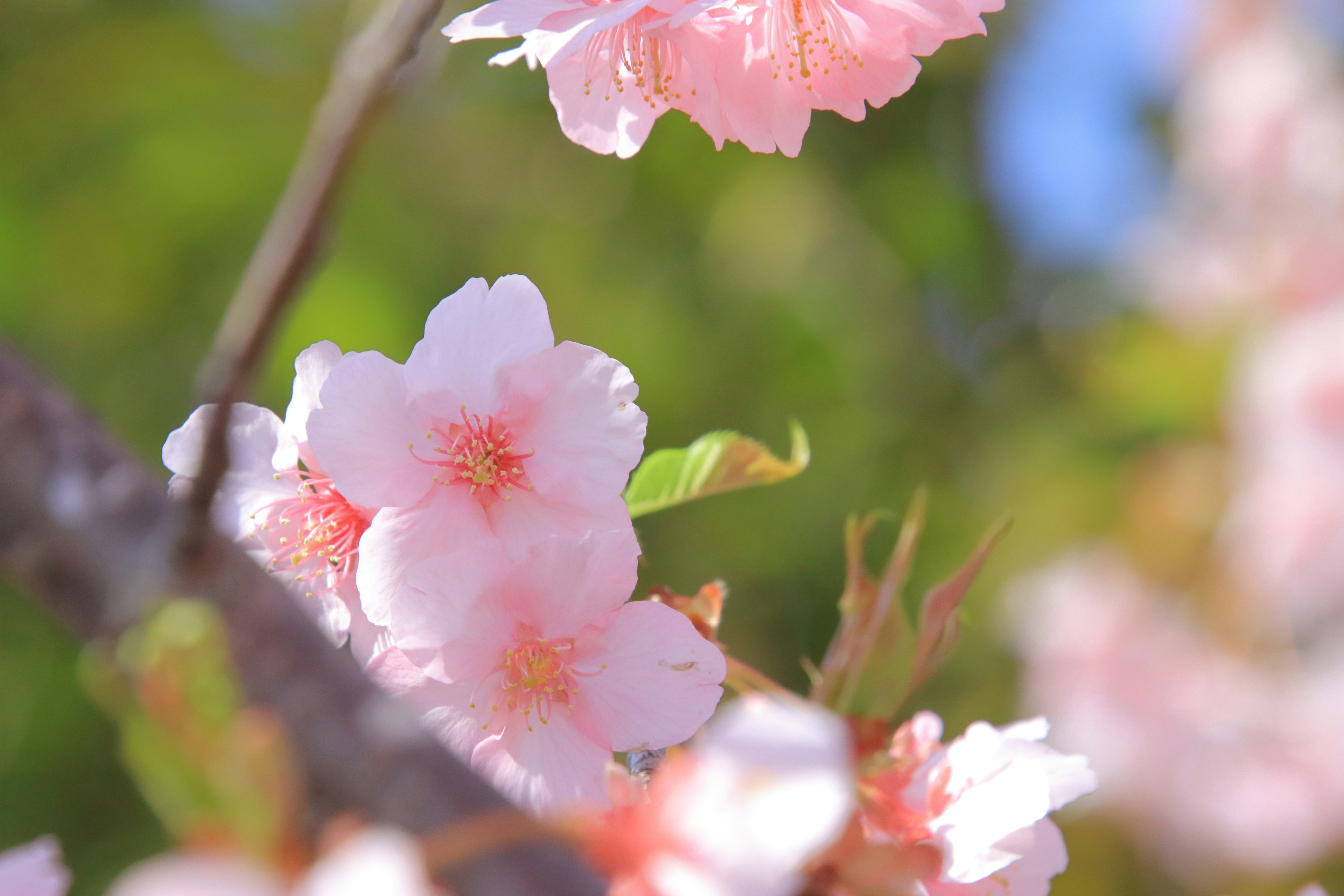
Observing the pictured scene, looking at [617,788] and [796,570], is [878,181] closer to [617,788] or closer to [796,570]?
[796,570]

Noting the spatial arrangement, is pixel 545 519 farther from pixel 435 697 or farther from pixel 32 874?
pixel 32 874

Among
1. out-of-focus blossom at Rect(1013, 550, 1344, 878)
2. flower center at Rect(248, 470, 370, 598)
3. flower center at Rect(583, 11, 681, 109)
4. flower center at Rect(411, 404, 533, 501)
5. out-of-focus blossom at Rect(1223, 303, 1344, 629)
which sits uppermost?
flower center at Rect(583, 11, 681, 109)

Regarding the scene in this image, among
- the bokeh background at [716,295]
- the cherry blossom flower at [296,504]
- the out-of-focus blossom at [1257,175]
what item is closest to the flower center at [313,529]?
the cherry blossom flower at [296,504]

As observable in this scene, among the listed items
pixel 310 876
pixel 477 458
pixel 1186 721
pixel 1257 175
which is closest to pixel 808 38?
pixel 477 458

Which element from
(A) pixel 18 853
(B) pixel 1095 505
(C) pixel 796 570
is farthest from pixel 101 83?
(A) pixel 18 853

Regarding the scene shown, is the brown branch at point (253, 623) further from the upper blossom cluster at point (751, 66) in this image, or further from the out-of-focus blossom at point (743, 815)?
the upper blossom cluster at point (751, 66)

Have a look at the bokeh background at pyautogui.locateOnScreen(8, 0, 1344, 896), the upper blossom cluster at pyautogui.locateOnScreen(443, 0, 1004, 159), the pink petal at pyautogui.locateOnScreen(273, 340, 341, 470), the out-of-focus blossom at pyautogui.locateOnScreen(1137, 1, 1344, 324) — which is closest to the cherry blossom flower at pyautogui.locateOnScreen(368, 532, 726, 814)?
the pink petal at pyautogui.locateOnScreen(273, 340, 341, 470)

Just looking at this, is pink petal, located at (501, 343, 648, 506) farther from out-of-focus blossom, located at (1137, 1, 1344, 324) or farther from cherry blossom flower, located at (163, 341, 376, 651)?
out-of-focus blossom, located at (1137, 1, 1344, 324)
